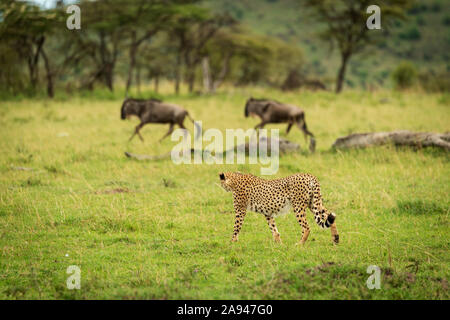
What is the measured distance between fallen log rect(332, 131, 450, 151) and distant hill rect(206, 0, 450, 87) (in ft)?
126

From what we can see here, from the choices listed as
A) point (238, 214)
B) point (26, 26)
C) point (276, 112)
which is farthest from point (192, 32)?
point (238, 214)

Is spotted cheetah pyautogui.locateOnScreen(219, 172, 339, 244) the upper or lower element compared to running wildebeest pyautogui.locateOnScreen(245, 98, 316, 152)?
lower

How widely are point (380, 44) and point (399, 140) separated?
4330cm

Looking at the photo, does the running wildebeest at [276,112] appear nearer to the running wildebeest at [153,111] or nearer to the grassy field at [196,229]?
the grassy field at [196,229]

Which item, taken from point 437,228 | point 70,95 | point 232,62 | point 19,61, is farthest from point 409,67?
point 437,228

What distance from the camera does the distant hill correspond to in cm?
5357

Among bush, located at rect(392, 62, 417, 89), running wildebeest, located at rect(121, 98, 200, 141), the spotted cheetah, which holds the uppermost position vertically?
bush, located at rect(392, 62, 417, 89)

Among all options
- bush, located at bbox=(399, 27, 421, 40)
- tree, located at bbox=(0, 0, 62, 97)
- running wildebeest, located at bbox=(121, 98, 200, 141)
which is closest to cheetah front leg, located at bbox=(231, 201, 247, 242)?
running wildebeest, located at bbox=(121, 98, 200, 141)

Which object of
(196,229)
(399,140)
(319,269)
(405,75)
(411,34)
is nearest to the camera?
(319,269)

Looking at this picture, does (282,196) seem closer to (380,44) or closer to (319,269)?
(319,269)

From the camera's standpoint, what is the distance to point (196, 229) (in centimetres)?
700

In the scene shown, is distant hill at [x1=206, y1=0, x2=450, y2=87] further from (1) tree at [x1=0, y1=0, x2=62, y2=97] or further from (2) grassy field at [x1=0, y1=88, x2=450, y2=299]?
(2) grassy field at [x1=0, y1=88, x2=450, y2=299]

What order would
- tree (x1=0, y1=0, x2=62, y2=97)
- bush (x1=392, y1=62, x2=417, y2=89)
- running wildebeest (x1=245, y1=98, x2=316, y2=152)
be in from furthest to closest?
bush (x1=392, y1=62, x2=417, y2=89)
tree (x1=0, y1=0, x2=62, y2=97)
running wildebeest (x1=245, y1=98, x2=316, y2=152)

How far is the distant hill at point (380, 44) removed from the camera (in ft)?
176
